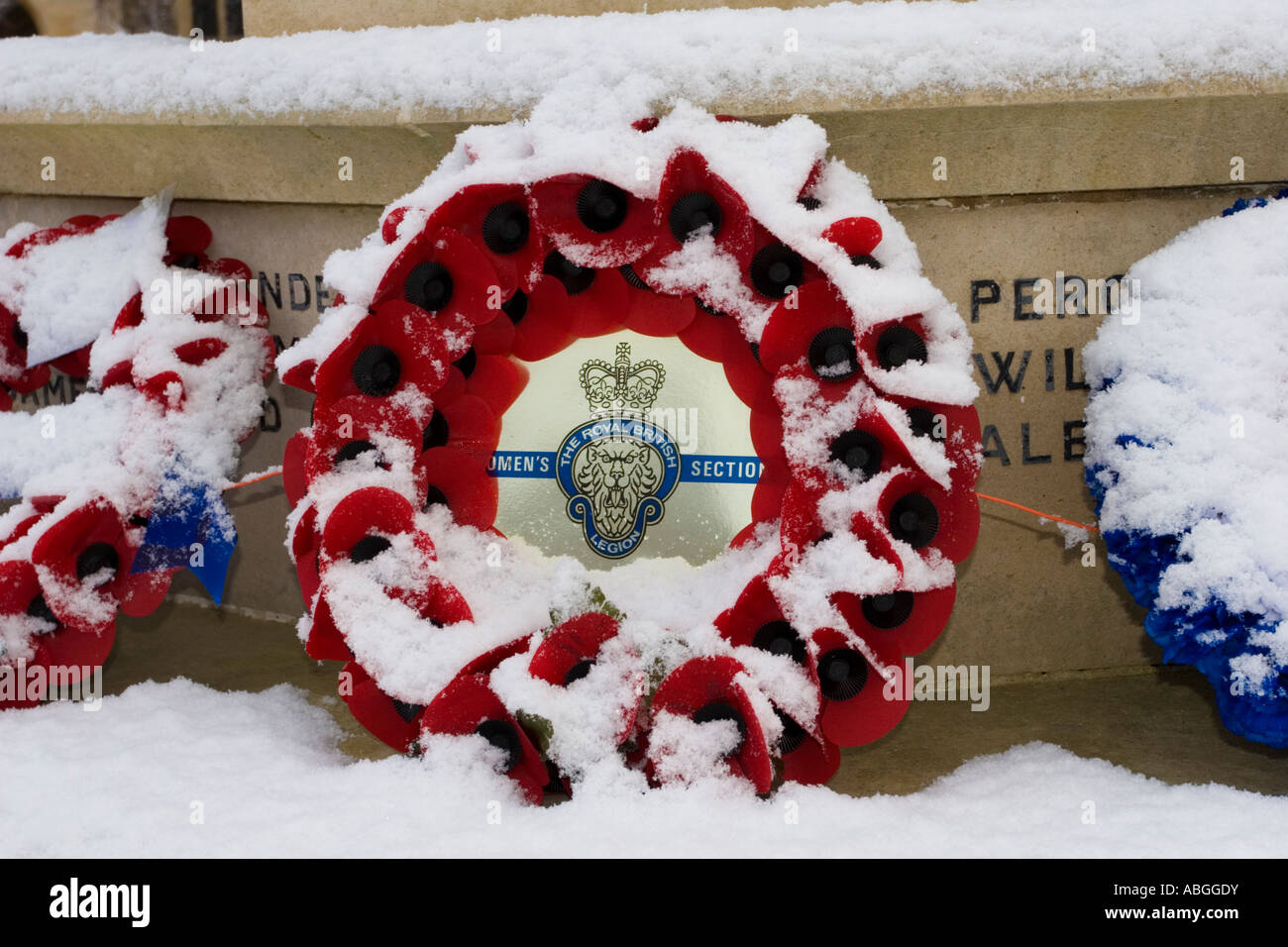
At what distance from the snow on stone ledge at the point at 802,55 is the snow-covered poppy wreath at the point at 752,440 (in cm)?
10

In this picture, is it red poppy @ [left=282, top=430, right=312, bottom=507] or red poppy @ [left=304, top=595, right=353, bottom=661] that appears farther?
red poppy @ [left=282, top=430, right=312, bottom=507]

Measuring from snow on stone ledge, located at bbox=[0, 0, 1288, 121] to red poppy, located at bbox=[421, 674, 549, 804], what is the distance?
1.00 meters

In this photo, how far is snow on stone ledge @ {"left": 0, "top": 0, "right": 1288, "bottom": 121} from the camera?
1983 mm

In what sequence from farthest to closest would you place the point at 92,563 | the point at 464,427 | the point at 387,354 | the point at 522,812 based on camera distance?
the point at 92,563 < the point at 464,427 < the point at 387,354 < the point at 522,812

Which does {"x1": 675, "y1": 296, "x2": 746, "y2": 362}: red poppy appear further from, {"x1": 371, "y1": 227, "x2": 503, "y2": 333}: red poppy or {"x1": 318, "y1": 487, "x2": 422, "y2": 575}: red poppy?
{"x1": 318, "y1": 487, "x2": 422, "y2": 575}: red poppy

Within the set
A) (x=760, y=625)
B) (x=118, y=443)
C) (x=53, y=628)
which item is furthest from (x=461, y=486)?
(x=53, y=628)

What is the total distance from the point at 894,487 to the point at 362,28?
4.80 feet

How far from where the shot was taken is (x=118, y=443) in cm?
230

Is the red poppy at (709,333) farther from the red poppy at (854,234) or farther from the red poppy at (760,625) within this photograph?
the red poppy at (760,625)

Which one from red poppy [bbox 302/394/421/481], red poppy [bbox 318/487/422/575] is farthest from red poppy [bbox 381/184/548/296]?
red poppy [bbox 318/487/422/575]

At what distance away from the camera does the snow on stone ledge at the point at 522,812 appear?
5.46 ft

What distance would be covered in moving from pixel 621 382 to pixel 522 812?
77cm

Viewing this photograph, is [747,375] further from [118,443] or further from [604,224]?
[118,443]

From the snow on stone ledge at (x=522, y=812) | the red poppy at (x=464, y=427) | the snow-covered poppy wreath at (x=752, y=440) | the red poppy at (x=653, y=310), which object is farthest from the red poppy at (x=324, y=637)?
the red poppy at (x=653, y=310)
